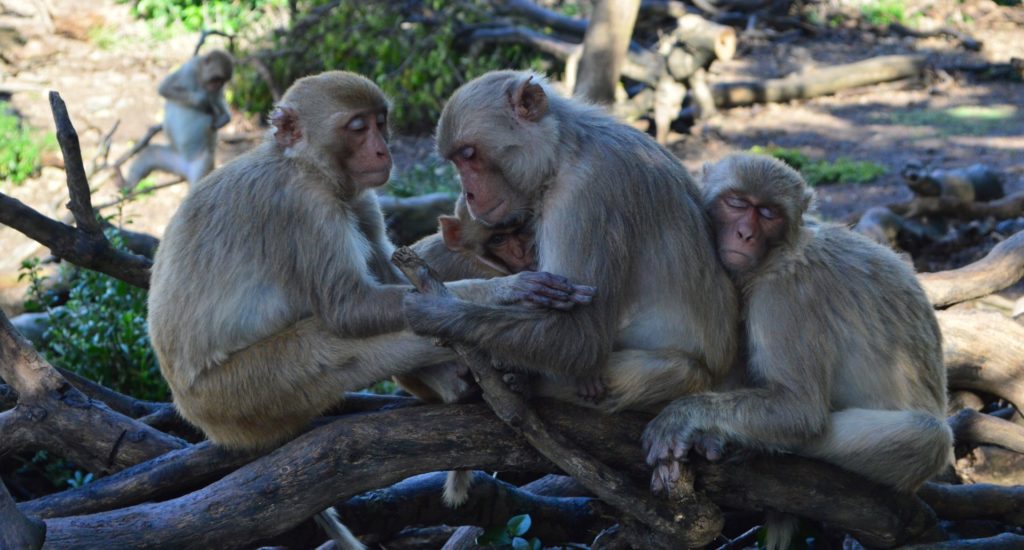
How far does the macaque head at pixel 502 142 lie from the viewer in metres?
4.43

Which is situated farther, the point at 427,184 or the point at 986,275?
the point at 427,184

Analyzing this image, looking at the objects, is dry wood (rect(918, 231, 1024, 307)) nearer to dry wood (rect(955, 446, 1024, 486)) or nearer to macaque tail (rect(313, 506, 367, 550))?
dry wood (rect(955, 446, 1024, 486))

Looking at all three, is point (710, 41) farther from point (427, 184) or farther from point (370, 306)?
point (370, 306)

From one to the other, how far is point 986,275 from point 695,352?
12.3 ft

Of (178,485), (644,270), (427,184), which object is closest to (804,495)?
(644,270)

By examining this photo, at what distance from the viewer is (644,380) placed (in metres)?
4.33

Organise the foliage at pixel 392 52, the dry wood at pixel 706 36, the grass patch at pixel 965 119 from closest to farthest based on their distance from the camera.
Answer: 1. the grass patch at pixel 965 119
2. the dry wood at pixel 706 36
3. the foliage at pixel 392 52

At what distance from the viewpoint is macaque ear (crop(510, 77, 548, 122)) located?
446 cm

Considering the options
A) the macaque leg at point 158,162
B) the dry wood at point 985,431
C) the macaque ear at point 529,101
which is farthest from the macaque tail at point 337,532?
the macaque leg at point 158,162

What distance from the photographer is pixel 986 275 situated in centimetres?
720

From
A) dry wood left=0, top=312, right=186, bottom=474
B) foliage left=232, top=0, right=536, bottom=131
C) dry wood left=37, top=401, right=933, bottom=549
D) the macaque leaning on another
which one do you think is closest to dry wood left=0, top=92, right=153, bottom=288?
dry wood left=0, top=312, right=186, bottom=474

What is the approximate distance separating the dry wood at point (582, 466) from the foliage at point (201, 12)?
1468cm

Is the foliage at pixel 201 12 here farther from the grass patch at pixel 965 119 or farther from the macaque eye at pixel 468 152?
the macaque eye at pixel 468 152

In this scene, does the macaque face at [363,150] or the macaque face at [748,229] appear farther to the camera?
the macaque face at [363,150]
